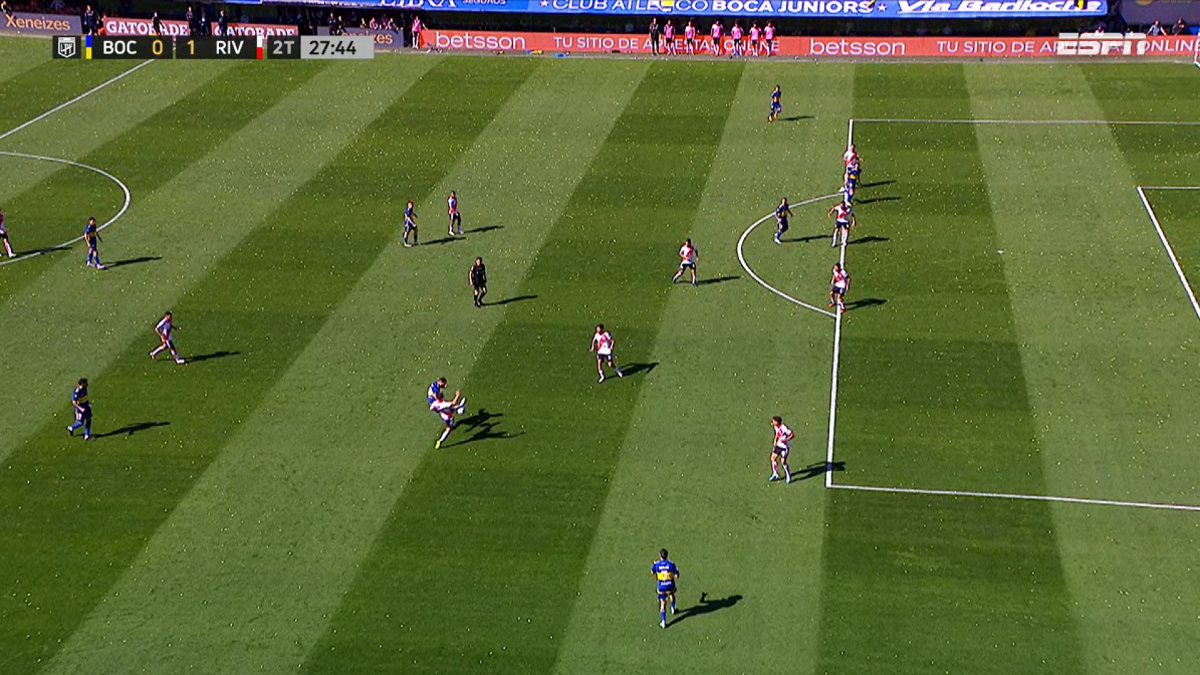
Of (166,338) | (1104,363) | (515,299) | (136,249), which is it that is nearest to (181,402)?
(166,338)

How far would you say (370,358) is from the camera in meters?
42.7

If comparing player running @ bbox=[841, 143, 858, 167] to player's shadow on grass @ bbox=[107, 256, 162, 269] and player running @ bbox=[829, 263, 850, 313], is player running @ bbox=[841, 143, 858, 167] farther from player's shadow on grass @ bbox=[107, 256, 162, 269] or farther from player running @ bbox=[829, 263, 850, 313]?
player's shadow on grass @ bbox=[107, 256, 162, 269]

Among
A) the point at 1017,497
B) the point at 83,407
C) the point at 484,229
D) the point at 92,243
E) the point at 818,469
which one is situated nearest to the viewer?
the point at 1017,497

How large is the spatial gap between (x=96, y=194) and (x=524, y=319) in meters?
21.6

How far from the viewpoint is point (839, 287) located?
1766 inches

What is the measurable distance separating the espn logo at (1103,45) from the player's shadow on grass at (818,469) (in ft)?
154

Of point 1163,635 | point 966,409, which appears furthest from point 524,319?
point 1163,635

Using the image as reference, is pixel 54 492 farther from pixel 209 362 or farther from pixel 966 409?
pixel 966 409

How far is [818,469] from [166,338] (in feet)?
64.0

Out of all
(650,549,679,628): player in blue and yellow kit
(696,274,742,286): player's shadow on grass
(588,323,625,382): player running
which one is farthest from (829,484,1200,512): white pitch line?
(696,274,742,286): player's shadow on grass

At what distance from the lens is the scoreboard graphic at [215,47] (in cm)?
7575

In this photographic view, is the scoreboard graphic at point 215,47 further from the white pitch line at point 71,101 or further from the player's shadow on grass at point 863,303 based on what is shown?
the player's shadow on grass at point 863,303

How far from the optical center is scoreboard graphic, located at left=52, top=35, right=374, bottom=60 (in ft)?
249

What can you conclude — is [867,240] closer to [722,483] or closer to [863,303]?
[863,303]
